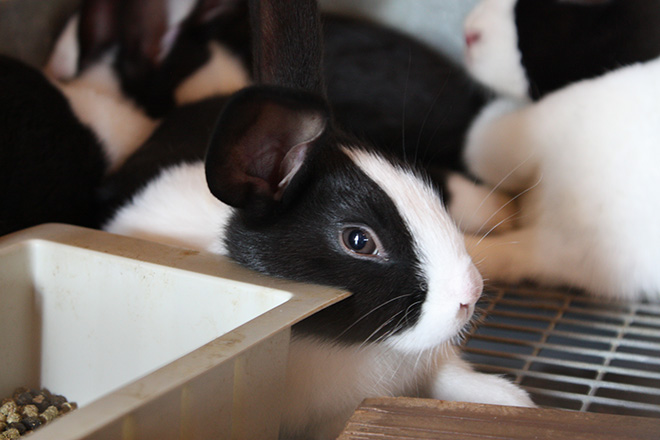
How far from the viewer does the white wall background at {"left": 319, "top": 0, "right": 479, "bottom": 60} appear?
2096 millimetres

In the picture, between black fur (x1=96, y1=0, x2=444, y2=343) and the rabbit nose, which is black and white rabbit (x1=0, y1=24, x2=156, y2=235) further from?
the rabbit nose

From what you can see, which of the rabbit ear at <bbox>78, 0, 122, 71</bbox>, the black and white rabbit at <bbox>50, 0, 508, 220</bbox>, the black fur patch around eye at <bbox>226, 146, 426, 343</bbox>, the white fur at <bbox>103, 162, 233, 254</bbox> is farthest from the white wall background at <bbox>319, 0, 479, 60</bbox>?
the black fur patch around eye at <bbox>226, 146, 426, 343</bbox>

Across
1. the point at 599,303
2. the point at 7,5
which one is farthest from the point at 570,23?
the point at 7,5

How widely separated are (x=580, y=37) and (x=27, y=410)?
1.36 metres

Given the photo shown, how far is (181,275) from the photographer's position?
3.62ft

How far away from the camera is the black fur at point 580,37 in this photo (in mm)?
1630

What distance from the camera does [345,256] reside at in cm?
108

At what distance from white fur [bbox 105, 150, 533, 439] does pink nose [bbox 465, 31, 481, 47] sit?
2.62 feet

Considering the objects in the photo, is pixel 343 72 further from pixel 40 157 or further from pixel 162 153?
pixel 40 157

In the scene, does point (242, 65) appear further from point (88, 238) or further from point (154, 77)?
point (88, 238)

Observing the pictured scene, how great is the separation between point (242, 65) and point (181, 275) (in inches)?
45.6

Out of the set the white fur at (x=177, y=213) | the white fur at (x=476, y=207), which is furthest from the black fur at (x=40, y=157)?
the white fur at (x=476, y=207)

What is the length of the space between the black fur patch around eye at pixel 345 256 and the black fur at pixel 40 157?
615 mm

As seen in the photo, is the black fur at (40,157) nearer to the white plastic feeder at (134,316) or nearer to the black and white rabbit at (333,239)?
the white plastic feeder at (134,316)
